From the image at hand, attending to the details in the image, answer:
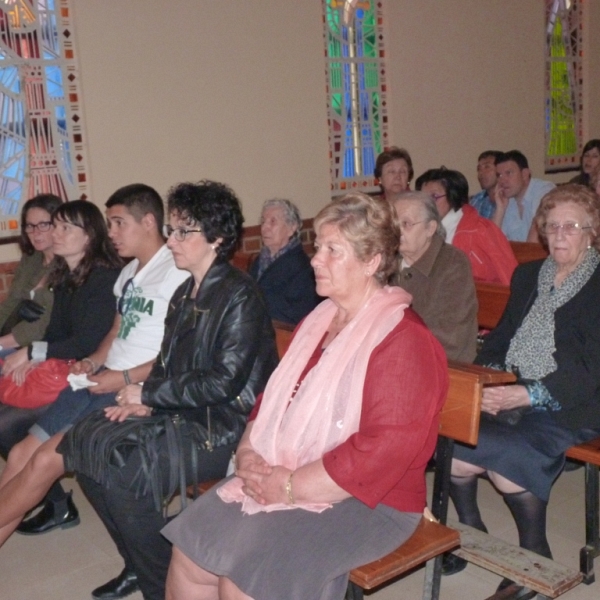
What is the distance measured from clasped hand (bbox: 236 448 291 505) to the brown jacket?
1094mm

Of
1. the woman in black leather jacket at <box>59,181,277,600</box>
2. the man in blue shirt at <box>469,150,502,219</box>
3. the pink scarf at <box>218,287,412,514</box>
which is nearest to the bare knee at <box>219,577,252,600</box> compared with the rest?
the pink scarf at <box>218,287,412,514</box>

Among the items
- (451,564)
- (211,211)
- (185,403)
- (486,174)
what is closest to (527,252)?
(486,174)

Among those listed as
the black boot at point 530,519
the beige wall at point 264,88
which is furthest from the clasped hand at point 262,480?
the beige wall at point 264,88

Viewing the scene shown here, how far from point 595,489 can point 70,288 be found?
86.4 inches

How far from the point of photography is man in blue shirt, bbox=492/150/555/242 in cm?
573

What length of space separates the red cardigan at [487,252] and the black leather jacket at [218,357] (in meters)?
1.84

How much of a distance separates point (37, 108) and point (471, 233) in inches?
101

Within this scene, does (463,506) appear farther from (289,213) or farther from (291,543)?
(289,213)

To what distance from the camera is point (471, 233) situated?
4.30 m

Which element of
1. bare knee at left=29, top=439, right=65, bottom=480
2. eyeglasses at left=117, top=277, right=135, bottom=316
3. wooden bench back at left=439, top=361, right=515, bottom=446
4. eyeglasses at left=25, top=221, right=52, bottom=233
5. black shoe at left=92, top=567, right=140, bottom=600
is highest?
eyeglasses at left=25, top=221, right=52, bottom=233

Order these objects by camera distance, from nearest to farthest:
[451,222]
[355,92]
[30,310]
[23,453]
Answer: [23,453], [30,310], [451,222], [355,92]

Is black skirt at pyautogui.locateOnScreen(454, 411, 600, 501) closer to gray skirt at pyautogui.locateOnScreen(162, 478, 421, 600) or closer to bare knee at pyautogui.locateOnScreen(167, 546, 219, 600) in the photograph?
gray skirt at pyautogui.locateOnScreen(162, 478, 421, 600)

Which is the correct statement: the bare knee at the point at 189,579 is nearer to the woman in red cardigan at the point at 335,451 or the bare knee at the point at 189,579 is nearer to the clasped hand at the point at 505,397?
the woman in red cardigan at the point at 335,451

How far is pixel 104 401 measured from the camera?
313 centimetres
